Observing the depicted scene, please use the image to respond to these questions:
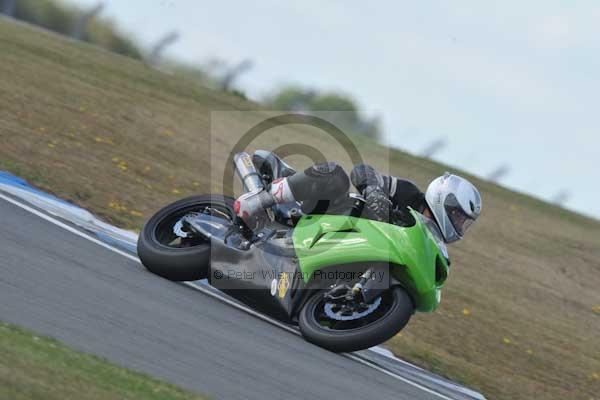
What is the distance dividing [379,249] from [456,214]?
2.30 ft

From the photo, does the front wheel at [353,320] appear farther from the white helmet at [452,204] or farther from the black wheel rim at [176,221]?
the black wheel rim at [176,221]

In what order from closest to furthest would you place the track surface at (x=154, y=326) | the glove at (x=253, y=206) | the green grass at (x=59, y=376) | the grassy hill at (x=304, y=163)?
1. the green grass at (x=59, y=376)
2. the track surface at (x=154, y=326)
3. the glove at (x=253, y=206)
4. the grassy hill at (x=304, y=163)

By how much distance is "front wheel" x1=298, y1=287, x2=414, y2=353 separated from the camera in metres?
7.47

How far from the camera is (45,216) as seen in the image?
29.9 feet

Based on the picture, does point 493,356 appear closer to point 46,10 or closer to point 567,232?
point 567,232

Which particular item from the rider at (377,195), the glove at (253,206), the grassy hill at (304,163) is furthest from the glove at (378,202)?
the grassy hill at (304,163)

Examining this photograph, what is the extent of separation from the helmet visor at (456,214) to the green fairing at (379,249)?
245 mm

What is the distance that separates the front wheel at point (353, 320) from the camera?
7.47 m

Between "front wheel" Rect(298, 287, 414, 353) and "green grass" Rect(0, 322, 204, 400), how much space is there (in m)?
2.35

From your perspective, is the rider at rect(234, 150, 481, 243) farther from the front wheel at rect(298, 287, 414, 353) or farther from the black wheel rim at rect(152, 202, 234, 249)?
the front wheel at rect(298, 287, 414, 353)

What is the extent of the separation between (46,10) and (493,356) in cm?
2719

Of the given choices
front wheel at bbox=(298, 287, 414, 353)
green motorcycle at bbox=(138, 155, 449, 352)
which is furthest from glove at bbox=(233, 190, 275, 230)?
front wheel at bbox=(298, 287, 414, 353)

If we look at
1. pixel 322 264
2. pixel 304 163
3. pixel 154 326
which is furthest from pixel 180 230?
pixel 304 163

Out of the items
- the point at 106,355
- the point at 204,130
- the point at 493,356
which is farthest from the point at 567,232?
the point at 106,355
